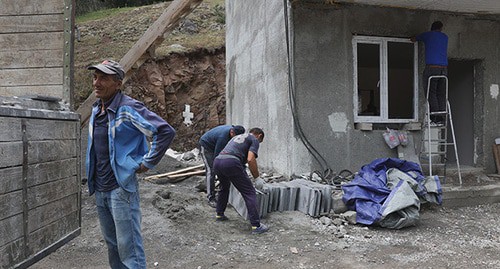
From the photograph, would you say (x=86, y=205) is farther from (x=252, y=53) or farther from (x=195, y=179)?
(x=252, y=53)

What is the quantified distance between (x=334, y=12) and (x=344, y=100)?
4.98 ft

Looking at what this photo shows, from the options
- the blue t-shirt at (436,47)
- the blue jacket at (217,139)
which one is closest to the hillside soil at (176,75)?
the blue jacket at (217,139)

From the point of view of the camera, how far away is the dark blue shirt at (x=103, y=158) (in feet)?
9.53

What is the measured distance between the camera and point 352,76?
6.88 m

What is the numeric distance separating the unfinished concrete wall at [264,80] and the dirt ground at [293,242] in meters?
1.54

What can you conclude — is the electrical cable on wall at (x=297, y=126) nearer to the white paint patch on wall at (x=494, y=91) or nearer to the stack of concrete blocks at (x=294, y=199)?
the stack of concrete blocks at (x=294, y=199)

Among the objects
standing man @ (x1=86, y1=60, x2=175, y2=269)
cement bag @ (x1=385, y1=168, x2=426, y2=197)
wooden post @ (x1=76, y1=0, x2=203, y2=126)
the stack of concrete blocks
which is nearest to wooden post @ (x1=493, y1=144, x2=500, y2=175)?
cement bag @ (x1=385, y1=168, x2=426, y2=197)

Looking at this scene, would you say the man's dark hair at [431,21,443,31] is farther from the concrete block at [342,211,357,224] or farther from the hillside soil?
the hillside soil

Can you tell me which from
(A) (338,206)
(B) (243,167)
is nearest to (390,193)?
(A) (338,206)

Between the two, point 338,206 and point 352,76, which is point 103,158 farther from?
point 352,76

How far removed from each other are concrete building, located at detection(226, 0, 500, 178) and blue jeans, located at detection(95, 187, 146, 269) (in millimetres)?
4111

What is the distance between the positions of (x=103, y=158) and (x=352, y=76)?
16.5 ft

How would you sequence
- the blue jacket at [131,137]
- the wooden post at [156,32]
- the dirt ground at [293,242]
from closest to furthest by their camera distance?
1. the blue jacket at [131,137]
2. the dirt ground at [293,242]
3. the wooden post at [156,32]

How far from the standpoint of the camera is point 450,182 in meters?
7.05
